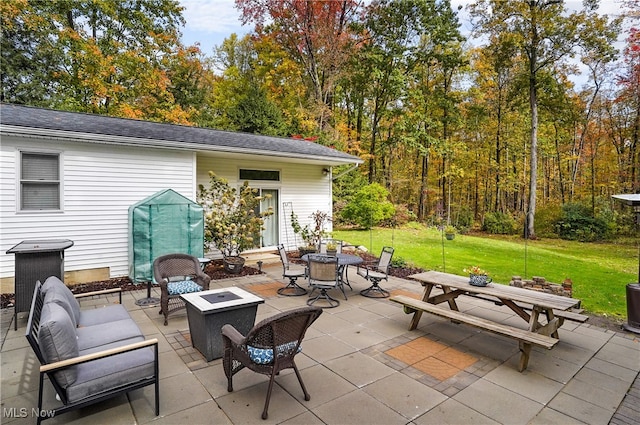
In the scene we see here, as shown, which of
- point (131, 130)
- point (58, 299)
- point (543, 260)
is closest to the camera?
point (58, 299)

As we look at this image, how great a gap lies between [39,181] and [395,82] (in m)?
17.1

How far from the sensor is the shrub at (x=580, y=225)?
1400 cm

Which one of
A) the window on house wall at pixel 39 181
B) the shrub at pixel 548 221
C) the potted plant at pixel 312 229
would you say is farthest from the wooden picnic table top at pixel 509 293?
the shrub at pixel 548 221

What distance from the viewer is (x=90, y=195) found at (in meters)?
6.93

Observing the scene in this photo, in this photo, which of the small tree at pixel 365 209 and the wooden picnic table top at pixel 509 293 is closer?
the wooden picnic table top at pixel 509 293

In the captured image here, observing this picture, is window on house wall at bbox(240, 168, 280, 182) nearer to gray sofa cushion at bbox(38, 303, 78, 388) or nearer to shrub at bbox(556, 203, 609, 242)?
gray sofa cushion at bbox(38, 303, 78, 388)

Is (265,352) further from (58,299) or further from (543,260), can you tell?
(543,260)

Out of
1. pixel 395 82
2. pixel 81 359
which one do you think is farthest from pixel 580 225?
pixel 81 359

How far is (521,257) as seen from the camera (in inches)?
404

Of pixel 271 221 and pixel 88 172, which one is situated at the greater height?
pixel 88 172

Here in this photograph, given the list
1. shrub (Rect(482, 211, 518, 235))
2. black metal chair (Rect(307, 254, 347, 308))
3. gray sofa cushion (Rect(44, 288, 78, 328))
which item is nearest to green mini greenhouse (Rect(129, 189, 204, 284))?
black metal chair (Rect(307, 254, 347, 308))

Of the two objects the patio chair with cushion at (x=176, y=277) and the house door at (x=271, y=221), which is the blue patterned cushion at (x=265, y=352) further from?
the house door at (x=271, y=221)

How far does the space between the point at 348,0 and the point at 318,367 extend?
2015cm

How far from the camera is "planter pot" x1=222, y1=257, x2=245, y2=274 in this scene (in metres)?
7.80
